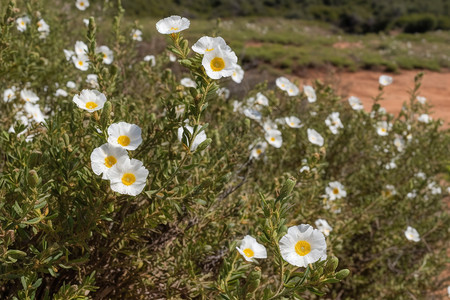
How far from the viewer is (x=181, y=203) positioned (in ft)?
5.75

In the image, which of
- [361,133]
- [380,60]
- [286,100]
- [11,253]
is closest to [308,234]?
[11,253]

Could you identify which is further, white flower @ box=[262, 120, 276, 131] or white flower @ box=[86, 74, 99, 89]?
white flower @ box=[262, 120, 276, 131]

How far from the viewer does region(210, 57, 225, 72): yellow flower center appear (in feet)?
4.57

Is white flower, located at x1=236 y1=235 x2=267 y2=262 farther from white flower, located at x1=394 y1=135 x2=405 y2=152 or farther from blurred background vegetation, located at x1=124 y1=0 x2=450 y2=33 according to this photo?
blurred background vegetation, located at x1=124 y1=0 x2=450 y2=33

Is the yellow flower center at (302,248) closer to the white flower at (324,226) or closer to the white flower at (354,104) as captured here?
the white flower at (324,226)

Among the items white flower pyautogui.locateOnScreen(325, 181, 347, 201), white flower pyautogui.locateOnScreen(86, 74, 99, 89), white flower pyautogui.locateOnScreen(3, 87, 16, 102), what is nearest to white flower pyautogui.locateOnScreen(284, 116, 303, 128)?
white flower pyautogui.locateOnScreen(325, 181, 347, 201)

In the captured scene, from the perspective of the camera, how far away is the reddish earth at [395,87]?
9.69 meters

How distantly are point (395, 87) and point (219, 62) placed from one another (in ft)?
40.3

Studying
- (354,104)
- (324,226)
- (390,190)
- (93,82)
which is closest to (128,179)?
(93,82)

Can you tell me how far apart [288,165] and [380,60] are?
13.1 meters

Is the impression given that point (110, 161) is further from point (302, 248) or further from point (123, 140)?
point (302, 248)

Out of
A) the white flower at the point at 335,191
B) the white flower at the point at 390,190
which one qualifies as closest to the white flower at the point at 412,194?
the white flower at the point at 390,190

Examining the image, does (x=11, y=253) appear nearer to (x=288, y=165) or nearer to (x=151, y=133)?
(x=151, y=133)

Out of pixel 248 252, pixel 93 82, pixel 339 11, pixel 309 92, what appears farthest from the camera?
pixel 339 11
